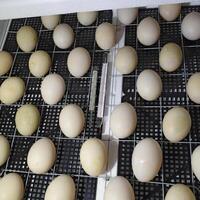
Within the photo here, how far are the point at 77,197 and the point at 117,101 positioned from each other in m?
0.41

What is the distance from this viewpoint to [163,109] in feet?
3.81

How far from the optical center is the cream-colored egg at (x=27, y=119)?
3.89ft

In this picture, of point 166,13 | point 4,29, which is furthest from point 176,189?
point 4,29

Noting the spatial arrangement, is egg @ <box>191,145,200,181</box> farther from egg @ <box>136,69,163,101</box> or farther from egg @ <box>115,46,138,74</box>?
egg @ <box>115,46,138,74</box>

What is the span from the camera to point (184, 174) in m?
1.03

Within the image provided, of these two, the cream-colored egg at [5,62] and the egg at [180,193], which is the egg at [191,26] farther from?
the cream-colored egg at [5,62]

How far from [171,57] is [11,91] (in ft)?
2.24

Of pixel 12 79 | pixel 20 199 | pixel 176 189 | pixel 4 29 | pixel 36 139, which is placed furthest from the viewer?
pixel 4 29

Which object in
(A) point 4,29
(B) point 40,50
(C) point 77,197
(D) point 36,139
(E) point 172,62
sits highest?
(A) point 4,29

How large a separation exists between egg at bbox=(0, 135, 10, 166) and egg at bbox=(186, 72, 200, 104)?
74cm

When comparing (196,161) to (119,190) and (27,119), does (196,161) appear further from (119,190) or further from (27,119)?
(27,119)

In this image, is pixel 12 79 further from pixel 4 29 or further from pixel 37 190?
pixel 37 190

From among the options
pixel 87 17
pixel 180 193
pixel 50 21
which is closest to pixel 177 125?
pixel 180 193

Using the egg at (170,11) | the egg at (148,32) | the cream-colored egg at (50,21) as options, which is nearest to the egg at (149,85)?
the egg at (148,32)
